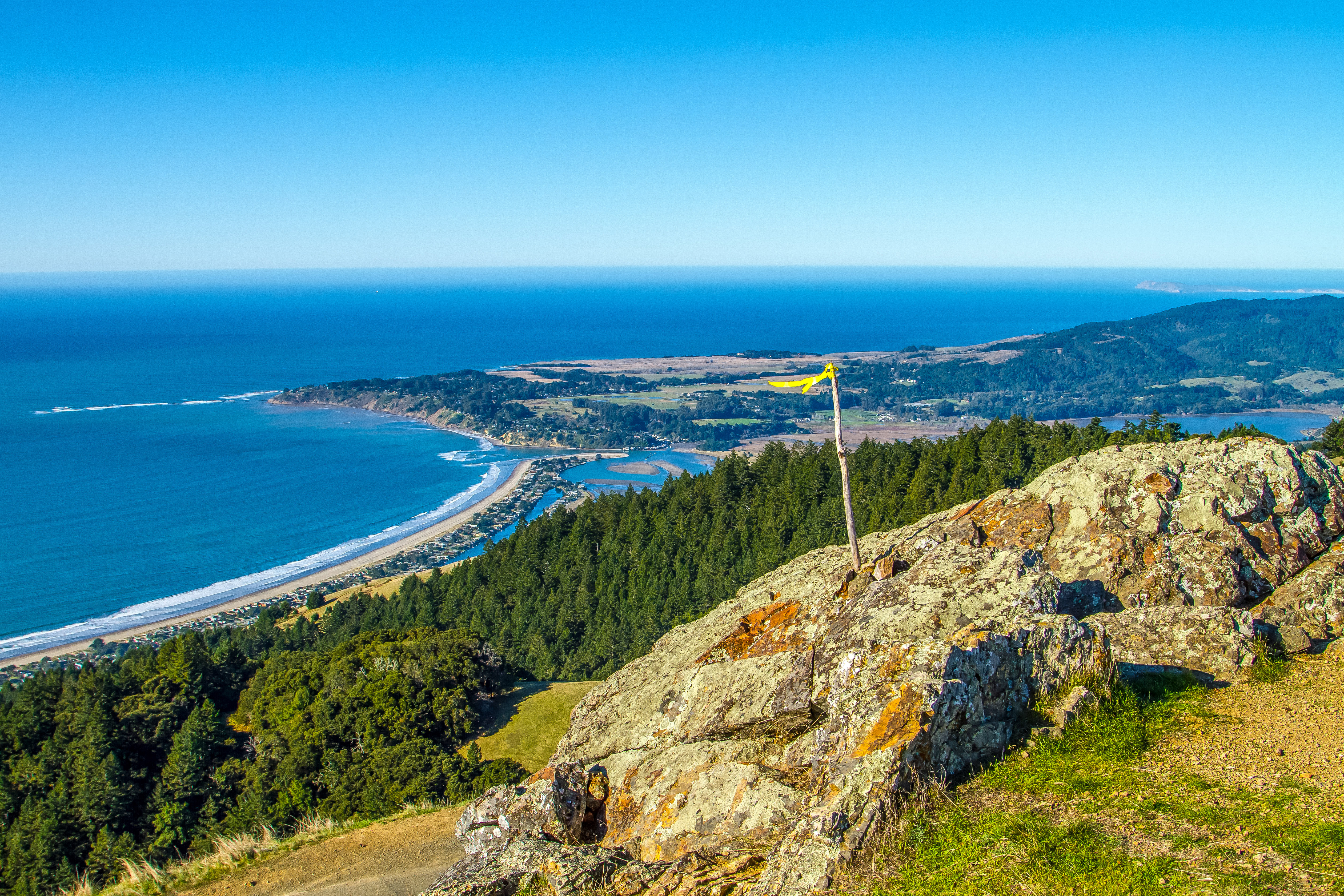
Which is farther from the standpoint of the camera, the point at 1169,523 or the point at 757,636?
the point at 1169,523

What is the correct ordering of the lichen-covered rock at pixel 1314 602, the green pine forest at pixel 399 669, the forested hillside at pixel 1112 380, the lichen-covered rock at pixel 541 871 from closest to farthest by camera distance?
1. the lichen-covered rock at pixel 541 871
2. the lichen-covered rock at pixel 1314 602
3. the green pine forest at pixel 399 669
4. the forested hillside at pixel 1112 380

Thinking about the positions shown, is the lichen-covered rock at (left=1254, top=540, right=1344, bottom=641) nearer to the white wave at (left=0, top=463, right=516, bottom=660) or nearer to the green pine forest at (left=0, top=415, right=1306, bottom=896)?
the green pine forest at (left=0, top=415, right=1306, bottom=896)

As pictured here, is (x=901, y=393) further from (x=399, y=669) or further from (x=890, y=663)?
(x=890, y=663)

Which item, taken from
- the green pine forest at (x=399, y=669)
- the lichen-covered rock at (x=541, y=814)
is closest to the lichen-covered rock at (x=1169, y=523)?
the lichen-covered rock at (x=541, y=814)

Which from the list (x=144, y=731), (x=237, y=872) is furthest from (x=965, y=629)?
(x=144, y=731)

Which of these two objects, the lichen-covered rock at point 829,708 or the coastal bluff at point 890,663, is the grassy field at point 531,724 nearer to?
the coastal bluff at point 890,663

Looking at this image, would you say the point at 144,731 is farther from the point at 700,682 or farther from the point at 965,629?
the point at 965,629

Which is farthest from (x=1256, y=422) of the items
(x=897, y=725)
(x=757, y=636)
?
(x=897, y=725)
